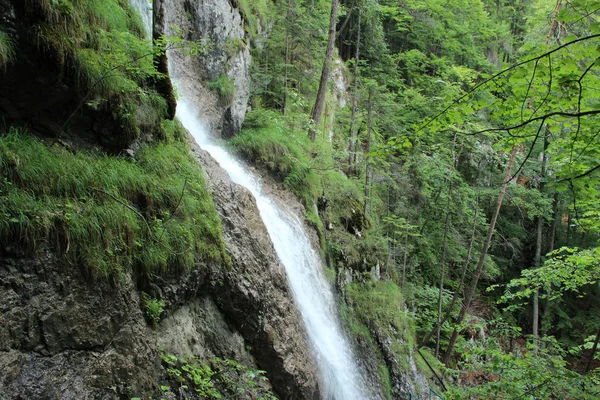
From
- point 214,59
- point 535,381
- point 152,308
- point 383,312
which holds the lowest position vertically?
point 152,308

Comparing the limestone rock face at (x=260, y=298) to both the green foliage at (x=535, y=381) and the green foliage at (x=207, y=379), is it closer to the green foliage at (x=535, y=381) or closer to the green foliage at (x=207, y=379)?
the green foliage at (x=207, y=379)

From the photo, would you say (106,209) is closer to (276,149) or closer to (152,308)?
(152,308)

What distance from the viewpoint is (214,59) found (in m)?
11.7

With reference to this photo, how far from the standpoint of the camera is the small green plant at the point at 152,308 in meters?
4.49

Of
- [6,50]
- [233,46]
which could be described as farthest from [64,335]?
[233,46]

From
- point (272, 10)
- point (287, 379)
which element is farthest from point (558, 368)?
point (272, 10)

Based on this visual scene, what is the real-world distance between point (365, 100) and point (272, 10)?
5340 mm

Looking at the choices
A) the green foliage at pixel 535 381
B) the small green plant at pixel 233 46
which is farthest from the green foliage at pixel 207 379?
the small green plant at pixel 233 46

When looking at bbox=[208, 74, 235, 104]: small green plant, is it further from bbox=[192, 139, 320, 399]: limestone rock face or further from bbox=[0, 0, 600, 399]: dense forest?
bbox=[192, 139, 320, 399]: limestone rock face

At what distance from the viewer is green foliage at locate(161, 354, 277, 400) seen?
4.41 metres

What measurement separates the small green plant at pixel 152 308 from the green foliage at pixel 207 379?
16.0 inches

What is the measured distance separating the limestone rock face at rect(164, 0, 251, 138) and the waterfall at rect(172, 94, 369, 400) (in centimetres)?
86

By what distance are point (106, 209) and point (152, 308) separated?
1.23 meters

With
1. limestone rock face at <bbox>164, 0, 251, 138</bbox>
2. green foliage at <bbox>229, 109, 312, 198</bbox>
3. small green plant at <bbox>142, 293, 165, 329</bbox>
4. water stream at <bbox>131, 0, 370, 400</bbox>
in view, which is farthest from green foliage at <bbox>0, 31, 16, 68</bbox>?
green foliage at <bbox>229, 109, 312, 198</bbox>
